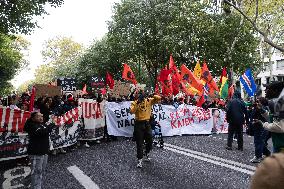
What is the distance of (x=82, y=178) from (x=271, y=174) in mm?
6842

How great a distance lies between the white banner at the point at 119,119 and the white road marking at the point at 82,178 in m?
5.59

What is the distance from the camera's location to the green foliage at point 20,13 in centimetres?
1659

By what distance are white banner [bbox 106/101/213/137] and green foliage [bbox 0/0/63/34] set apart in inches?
228

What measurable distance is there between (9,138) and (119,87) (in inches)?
365

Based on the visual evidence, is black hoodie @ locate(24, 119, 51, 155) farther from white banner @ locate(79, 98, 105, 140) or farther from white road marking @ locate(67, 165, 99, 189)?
white banner @ locate(79, 98, 105, 140)

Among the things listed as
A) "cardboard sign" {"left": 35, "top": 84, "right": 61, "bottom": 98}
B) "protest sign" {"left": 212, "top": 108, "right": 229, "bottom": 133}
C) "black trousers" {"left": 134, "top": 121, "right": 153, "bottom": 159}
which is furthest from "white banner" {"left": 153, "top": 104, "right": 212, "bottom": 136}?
"black trousers" {"left": 134, "top": 121, "right": 153, "bottom": 159}

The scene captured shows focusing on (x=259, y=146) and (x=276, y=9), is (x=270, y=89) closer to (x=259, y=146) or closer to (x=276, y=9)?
(x=259, y=146)

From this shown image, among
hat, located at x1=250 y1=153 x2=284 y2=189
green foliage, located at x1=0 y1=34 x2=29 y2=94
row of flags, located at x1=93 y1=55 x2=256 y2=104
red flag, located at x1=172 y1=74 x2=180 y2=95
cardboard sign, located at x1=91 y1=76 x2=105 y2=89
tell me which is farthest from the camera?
green foliage, located at x1=0 y1=34 x2=29 y2=94

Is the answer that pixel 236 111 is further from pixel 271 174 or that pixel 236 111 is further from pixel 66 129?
pixel 271 174

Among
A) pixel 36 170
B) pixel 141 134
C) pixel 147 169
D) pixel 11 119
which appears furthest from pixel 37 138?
pixel 11 119

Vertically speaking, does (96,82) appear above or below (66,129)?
above

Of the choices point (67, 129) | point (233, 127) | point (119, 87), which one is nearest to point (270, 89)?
point (233, 127)

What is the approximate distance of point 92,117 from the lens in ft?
45.9

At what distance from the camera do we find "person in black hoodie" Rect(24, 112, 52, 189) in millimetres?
6434
